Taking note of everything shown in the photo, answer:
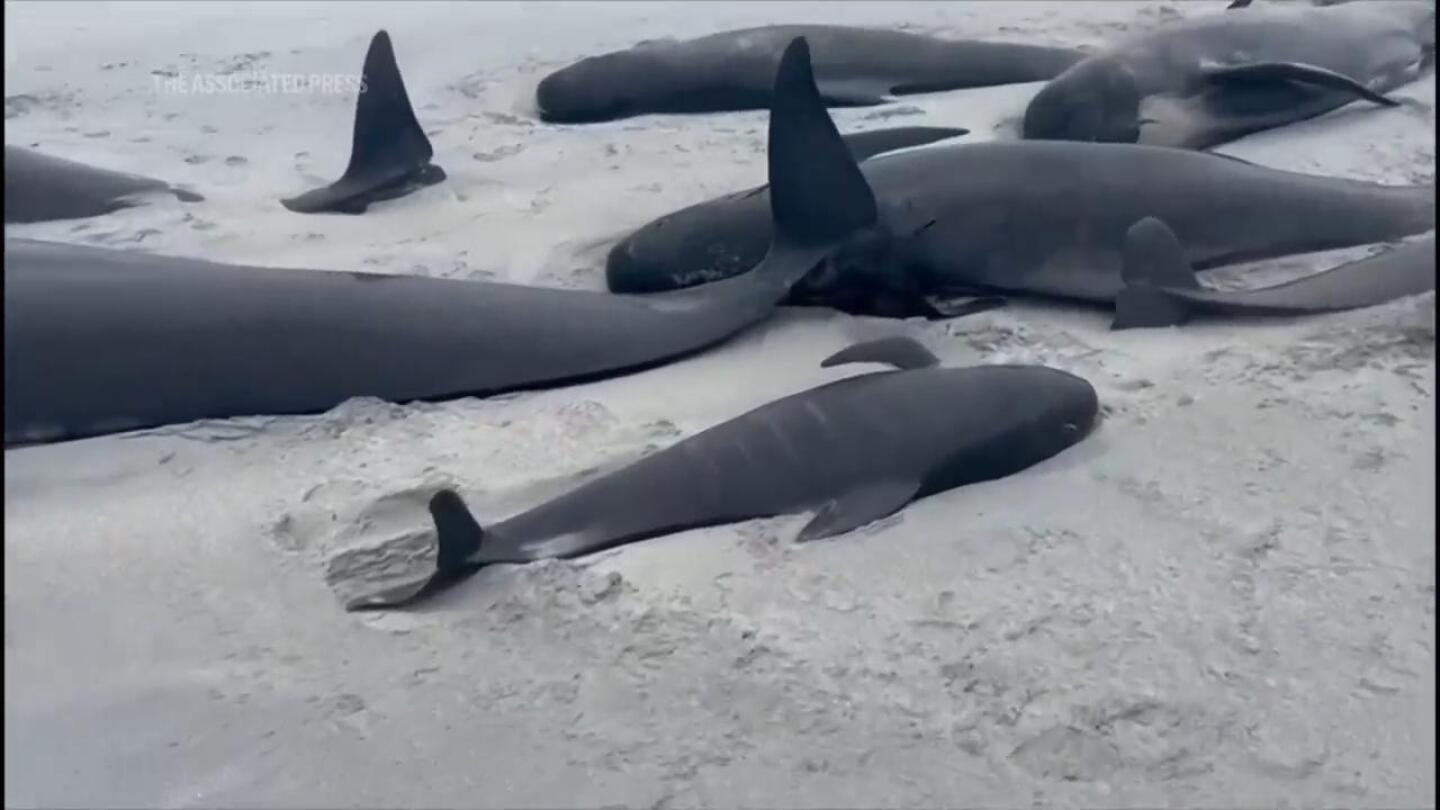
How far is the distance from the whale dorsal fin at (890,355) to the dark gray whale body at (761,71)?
7.08ft

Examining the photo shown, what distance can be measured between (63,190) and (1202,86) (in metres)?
3.11

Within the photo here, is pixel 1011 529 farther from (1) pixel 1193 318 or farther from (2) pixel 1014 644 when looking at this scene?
(1) pixel 1193 318

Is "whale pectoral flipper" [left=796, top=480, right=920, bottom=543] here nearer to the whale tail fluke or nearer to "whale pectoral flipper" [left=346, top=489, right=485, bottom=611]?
"whale pectoral flipper" [left=346, top=489, right=485, bottom=611]

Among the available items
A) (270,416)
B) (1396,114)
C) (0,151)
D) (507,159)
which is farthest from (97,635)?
(1396,114)

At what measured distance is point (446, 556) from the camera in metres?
2.32

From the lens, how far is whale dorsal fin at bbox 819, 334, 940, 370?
3.06 meters

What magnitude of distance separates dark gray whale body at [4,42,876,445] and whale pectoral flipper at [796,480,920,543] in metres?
0.71

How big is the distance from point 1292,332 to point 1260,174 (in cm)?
68

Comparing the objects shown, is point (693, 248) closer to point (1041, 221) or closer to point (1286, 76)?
point (1041, 221)

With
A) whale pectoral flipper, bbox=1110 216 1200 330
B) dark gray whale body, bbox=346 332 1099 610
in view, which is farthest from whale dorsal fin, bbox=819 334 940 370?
whale pectoral flipper, bbox=1110 216 1200 330

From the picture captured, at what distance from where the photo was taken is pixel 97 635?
221cm

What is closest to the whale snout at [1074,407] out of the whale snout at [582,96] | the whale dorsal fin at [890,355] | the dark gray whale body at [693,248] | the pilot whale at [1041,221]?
the whale dorsal fin at [890,355]

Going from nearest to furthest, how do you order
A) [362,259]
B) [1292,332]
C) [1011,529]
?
[1011,529], [1292,332], [362,259]

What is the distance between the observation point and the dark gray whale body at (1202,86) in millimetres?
4461
